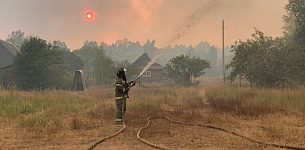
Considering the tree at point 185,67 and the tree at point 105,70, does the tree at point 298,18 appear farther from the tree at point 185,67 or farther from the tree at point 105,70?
the tree at point 105,70

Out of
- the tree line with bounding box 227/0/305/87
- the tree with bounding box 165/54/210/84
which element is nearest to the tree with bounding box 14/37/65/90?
the tree with bounding box 165/54/210/84

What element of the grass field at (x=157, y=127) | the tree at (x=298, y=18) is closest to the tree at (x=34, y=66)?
the grass field at (x=157, y=127)

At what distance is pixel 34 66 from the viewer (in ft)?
91.1

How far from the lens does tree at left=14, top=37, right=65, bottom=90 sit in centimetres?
2747

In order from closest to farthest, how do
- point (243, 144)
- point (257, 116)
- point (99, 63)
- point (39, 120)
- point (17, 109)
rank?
1. point (243, 144)
2. point (39, 120)
3. point (257, 116)
4. point (17, 109)
5. point (99, 63)

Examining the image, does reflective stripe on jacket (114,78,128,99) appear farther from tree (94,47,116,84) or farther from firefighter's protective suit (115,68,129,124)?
tree (94,47,116,84)

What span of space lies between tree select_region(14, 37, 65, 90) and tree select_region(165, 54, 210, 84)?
15196 mm

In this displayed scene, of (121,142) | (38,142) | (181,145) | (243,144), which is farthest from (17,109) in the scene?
(243,144)

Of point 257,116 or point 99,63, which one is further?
point 99,63

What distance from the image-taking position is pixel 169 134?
21.9 ft

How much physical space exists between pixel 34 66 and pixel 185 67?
731 inches

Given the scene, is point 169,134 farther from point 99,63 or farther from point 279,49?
point 99,63

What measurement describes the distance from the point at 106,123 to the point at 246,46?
17388 mm

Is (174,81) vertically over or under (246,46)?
under
